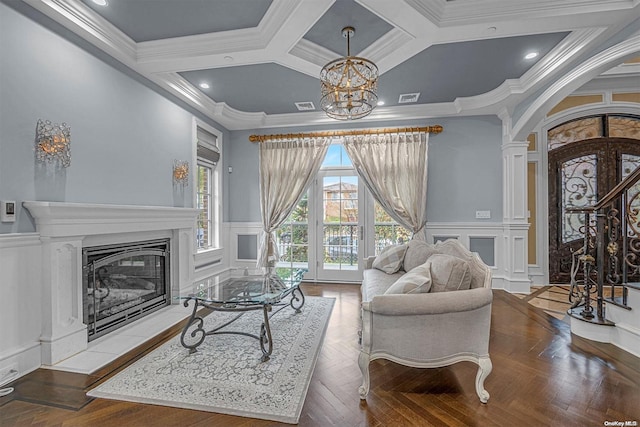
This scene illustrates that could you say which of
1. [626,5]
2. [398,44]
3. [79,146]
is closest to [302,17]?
[398,44]

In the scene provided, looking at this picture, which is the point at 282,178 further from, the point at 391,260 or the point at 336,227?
the point at 391,260

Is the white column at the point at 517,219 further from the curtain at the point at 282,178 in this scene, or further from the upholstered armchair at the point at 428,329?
the upholstered armchair at the point at 428,329

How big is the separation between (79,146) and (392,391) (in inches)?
129

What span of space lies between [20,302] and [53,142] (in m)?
1.26

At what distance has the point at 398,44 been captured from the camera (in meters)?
3.11

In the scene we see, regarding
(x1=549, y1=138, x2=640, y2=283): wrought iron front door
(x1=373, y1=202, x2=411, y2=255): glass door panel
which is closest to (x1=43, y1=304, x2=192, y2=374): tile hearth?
(x1=373, y1=202, x2=411, y2=255): glass door panel

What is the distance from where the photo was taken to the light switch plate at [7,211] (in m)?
2.22

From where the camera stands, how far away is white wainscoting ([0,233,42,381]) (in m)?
2.23

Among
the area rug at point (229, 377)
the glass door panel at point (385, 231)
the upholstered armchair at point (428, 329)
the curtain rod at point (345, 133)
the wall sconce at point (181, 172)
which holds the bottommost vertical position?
the area rug at point (229, 377)

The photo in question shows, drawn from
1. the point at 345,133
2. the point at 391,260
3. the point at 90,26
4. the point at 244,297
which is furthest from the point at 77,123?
the point at 345,133

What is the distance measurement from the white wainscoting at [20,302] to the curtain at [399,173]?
4132 mm

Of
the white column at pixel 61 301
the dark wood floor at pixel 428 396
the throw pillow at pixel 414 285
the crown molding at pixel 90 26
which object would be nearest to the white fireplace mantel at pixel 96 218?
the white column at pixel 61 301

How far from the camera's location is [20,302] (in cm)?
235

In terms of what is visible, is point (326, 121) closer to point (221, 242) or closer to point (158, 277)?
point (221, 242)
